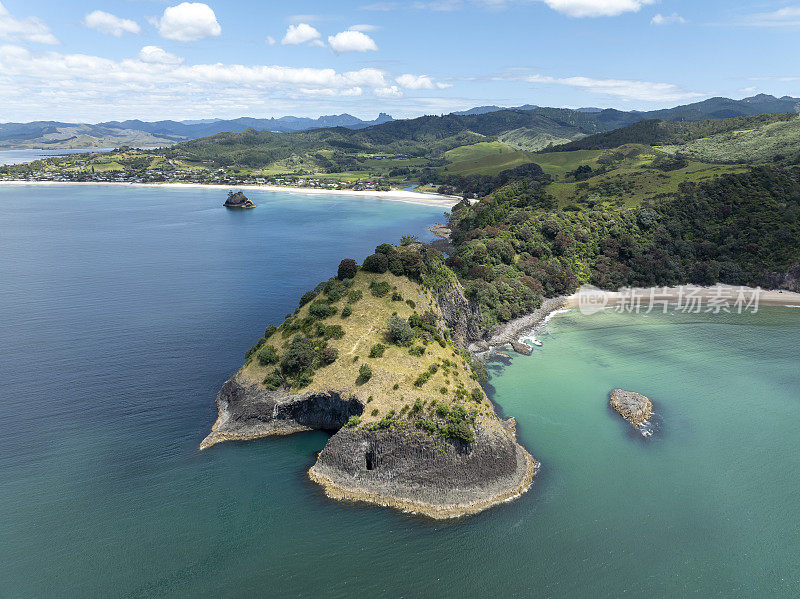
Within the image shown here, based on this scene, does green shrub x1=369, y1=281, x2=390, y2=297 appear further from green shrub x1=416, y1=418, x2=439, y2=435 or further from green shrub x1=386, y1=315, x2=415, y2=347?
green shrub x1=416, y1=418, x2=439, y2=435

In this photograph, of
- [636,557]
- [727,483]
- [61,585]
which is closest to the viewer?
[61,585]

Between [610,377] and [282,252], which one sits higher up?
[282,252]

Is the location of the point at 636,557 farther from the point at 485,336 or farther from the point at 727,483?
the point at 485,336

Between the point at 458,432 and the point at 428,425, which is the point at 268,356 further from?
the point at 458,432

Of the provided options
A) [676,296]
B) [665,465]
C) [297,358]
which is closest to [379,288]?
[297,358]

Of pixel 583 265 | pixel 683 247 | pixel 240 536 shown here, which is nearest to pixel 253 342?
pixel 240 536
